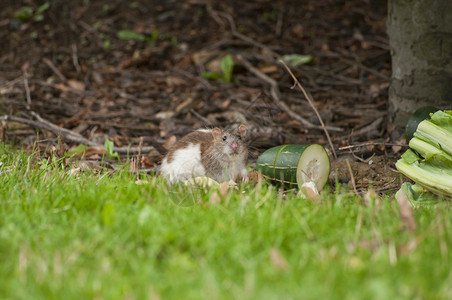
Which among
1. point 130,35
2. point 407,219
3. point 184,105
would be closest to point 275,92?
point 184,105

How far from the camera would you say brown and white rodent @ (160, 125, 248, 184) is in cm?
543

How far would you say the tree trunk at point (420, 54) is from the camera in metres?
6.11

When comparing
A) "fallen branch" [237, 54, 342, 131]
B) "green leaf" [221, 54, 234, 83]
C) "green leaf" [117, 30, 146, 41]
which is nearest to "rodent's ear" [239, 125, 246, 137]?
"fallen branch" [237, 54, 342, 131]

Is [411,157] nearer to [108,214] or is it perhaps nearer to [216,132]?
[216,132]

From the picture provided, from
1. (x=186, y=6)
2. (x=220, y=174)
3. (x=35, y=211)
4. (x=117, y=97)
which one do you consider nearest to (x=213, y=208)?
(x=35, y=211)

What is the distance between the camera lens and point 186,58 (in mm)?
9953

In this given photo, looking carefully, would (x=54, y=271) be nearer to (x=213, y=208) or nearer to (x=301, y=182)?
(x=213, y=208)

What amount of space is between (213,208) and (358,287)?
125 cm

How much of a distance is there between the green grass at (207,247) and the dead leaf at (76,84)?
5.27 meters

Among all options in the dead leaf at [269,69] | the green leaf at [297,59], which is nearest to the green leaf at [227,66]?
the dead leaf at [269,69]

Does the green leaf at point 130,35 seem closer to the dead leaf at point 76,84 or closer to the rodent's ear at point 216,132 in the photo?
the dead leaf at point 76,84

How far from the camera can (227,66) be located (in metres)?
8.78

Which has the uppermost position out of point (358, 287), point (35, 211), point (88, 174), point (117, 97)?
point (358, 287)

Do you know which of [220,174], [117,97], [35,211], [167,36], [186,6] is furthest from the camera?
[186,6]
